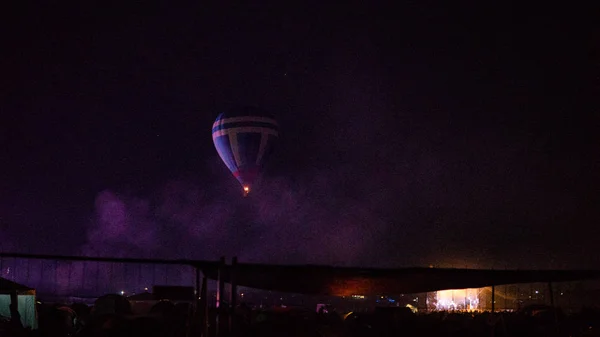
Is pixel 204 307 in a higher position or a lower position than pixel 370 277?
lower

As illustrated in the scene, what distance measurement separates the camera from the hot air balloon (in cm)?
4959

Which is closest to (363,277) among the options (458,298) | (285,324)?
(285,324)

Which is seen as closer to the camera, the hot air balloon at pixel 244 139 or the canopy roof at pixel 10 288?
the canopy roof at pixel 10 288

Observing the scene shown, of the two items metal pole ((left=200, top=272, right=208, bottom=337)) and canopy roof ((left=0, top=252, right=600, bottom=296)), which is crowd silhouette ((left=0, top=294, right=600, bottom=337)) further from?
canopy roof ((left=0, top=252, right=600, bottom=296))

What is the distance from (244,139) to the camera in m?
49.6

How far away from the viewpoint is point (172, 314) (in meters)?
24.6

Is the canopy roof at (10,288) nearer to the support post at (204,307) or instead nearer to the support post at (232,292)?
the support post at (204,307)

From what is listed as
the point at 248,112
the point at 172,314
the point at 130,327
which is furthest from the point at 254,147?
the point at 130,327

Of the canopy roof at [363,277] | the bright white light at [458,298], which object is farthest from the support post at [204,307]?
the bright white light at [458,298]

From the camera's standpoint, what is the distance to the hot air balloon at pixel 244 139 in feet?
163

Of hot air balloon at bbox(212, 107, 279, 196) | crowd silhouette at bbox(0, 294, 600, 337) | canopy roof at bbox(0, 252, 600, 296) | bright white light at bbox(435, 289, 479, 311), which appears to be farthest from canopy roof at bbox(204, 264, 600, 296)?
bright white light at bbox(435, 289, 479, 311)

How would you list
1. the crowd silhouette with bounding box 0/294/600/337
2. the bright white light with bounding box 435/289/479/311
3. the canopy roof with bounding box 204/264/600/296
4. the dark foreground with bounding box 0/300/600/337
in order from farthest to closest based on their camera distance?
the bright white light with bounding box 435/289/479/311, the dark foreground with bounding box 0/300/600/337, the crowd silhouette with bounding box 0/294/600/337, the canopy roof with bounding box 204/264/600/296

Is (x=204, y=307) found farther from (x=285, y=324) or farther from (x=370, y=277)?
(x=285, y=324)

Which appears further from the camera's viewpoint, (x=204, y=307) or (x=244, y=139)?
(x=244, y=139)
